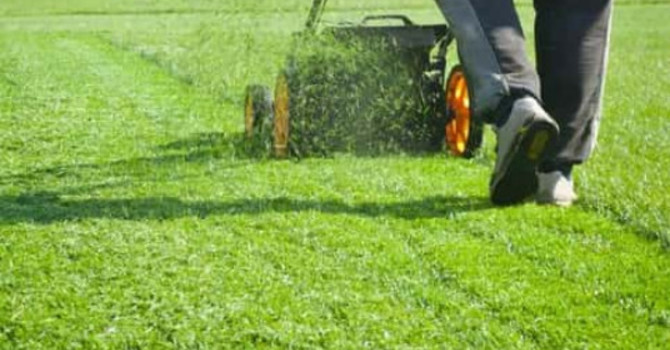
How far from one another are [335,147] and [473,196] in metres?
0.92

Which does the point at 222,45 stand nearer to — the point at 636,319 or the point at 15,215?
the point at 15,215

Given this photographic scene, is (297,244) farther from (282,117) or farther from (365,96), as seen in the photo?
(365,96)

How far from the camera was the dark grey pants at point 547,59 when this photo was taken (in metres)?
3.01

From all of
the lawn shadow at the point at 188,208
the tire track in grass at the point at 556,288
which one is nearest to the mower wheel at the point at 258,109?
the lawn shadow at the point at 188,208

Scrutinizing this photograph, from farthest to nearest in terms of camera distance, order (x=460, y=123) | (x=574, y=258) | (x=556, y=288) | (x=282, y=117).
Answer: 1. (x=460, y=123)
2. (x=282, y=117)
3. (x=574, y=258)
4. (x=556, y=288)

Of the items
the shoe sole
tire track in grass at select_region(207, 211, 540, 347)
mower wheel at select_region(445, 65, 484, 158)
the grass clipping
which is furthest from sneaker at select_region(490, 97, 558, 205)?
the grass clipping

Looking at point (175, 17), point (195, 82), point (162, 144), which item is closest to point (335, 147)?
point (162, 144)

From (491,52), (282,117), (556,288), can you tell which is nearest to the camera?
(556,288)

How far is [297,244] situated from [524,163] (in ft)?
1.82

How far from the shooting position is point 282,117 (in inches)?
166

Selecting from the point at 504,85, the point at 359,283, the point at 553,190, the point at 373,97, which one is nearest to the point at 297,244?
the point at 359,283

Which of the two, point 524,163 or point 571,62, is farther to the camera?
point 571,62

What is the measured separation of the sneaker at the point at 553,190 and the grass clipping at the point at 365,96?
3.33ft

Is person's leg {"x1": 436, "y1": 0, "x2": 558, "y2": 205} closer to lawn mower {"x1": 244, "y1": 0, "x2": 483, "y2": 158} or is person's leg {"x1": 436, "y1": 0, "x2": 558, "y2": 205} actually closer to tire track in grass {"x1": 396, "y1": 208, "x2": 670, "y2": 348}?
tire track in grass {"x1": 396, "y1": 208, "x2": 670, "y2": 348}
